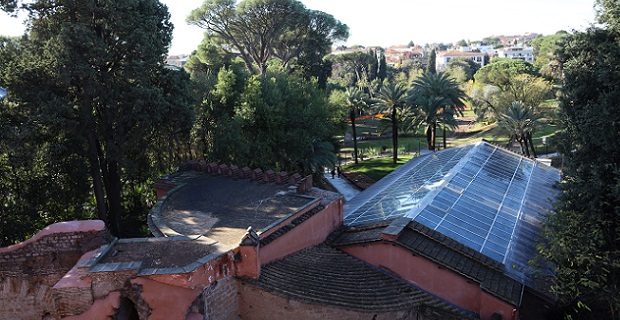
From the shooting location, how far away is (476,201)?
61.8 feet

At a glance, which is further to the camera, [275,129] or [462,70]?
[462,70]

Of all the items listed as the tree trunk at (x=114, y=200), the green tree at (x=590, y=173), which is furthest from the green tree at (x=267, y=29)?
the green tree at (x=590, y=173)

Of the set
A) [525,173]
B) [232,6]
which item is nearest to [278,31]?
[232,6]

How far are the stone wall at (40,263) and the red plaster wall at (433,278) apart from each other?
8.55m

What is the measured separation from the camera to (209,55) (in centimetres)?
4547

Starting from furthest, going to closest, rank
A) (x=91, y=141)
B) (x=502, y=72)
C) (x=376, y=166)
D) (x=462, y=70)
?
(x=462, y=70) < (x=502, y=72) < (x=376, y=166) < (x=91, y=141)

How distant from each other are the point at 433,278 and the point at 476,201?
688cm

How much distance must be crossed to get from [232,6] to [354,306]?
4443 cm

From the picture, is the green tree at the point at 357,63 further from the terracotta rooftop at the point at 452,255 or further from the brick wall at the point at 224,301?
the brick wall at the point at 224,301

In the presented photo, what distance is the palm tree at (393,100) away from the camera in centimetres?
4019

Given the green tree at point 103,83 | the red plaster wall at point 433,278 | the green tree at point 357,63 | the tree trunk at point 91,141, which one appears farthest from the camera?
the green tree at point 357,63

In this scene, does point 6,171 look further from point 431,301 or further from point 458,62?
point 458,62

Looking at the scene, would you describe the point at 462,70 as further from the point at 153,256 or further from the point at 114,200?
the point at 153,256

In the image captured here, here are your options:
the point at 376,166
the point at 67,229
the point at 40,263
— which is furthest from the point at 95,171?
the point at 376,166
